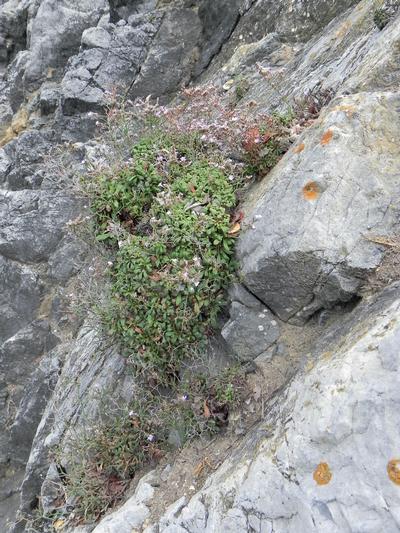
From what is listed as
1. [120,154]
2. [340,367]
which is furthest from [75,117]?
[340,367]

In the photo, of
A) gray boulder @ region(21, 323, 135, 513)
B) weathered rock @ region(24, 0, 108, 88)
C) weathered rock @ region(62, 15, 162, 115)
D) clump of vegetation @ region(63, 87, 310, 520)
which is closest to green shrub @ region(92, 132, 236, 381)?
clump of vegetation @ region(63, 87, 310, 520)

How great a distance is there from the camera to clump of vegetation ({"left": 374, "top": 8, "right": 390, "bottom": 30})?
18.1 feet

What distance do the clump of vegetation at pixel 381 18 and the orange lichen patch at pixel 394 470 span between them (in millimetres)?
4838

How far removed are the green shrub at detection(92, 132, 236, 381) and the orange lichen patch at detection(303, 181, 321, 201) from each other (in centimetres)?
76

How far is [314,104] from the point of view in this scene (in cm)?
556

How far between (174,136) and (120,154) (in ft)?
2.41

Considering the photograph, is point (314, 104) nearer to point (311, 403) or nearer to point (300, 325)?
point (300, 325)

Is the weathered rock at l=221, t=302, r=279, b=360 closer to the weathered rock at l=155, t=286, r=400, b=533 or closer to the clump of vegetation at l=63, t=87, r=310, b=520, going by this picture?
the clump of vegetation at l=63, t=87, r=310, b=520

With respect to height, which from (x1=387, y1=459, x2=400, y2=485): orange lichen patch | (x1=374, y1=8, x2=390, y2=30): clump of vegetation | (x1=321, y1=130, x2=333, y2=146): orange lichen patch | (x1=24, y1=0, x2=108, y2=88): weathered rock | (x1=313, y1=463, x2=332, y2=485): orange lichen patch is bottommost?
(x1=24, y1=0, x2=108, y2=88): weathered rock

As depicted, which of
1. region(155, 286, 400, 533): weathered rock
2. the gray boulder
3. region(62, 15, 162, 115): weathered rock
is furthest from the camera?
region(62, 15, 162, 115): weathered rock

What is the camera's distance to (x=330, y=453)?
3.02 m

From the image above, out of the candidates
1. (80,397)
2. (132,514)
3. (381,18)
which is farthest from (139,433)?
(381,18)

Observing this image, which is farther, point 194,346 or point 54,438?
point 54,438

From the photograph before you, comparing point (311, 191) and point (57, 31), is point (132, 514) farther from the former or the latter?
point (57, 31)
